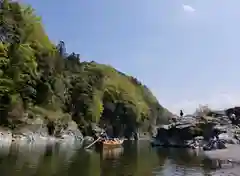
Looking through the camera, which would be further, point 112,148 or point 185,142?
point 185,142

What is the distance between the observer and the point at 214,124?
89.0 meters

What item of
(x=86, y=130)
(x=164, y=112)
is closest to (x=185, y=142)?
(x=86, y=130)

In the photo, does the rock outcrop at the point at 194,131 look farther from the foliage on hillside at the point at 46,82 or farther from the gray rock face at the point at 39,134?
the foliage on hillside at the point at 46,82

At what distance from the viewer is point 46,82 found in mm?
86875

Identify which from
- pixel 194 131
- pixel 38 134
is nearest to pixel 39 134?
pixel 38 134

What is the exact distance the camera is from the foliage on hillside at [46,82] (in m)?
74.1

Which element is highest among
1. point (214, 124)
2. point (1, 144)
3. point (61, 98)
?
point (61, 98)

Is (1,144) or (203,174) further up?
(1,144)

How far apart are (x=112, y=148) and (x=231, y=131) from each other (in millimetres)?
31557

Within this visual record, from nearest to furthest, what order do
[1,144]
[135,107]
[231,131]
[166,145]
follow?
[1,144] → [231,131] → [166,145] → [135,107]

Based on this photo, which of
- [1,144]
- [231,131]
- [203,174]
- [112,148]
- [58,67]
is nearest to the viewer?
[203,174]

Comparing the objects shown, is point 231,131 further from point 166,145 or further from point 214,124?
point 166,145

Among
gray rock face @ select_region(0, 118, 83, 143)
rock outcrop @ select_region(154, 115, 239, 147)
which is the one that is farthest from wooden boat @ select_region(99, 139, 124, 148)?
rock outcrop @ select_region(154, 115, 239, 147)

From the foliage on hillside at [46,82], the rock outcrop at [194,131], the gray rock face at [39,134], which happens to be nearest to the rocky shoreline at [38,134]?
the gray rock face at [39,134]
